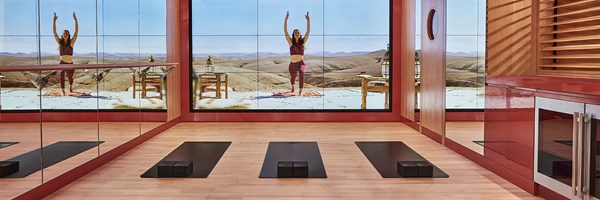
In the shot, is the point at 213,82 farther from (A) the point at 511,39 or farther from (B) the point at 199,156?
(A) the point at 511,39

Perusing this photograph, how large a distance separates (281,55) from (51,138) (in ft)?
18.9

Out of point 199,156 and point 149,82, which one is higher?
point 149,82

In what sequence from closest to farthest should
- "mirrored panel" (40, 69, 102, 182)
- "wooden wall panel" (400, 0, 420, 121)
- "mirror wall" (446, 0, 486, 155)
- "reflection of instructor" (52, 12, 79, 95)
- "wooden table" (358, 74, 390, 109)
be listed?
"mirrored panel" (40, 69, 102, 182)
"reflection of instructor" (52, 12, 79, 95)
"mirror wall" (446, 0, 486, 155)
"wooden wall panel" (400, 0, 420, 121)
"wooden table" (358, 74, 390, 109)

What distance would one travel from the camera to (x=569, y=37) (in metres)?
4.78

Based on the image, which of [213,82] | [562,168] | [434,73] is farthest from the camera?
[213,82]

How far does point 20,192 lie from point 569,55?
3.93 m

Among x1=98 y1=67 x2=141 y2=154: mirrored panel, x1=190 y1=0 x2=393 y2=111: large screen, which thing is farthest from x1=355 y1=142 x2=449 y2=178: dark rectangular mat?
x1=190 y1=0 x2=393 y2=111: large screen

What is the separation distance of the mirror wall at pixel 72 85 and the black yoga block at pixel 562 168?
3219mm

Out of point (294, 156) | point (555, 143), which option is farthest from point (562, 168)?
point (294, 156)

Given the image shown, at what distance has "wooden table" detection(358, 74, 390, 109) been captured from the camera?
948 cm

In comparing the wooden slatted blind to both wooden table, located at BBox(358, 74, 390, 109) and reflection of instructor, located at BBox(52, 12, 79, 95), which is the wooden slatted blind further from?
wooden table, located at BBox(358, 74, 390, 109)

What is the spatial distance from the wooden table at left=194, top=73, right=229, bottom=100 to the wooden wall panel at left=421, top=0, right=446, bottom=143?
10.9 feet

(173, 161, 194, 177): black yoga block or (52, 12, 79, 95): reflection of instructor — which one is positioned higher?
(52, 12, 79, 95): reflection of instructor

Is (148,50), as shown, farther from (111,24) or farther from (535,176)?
(535,176)
